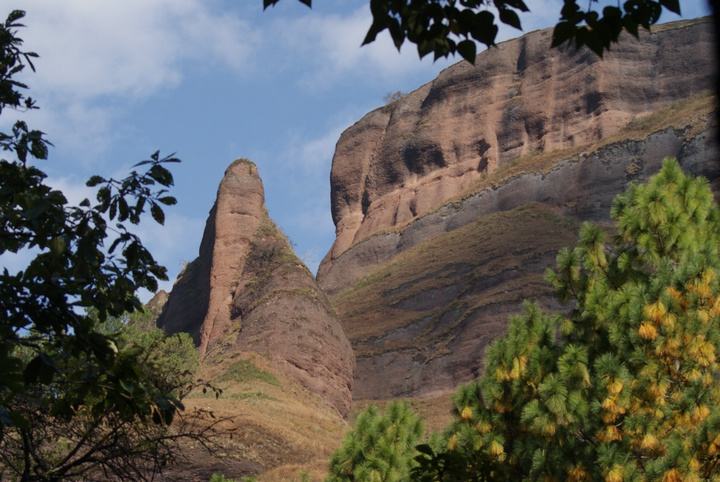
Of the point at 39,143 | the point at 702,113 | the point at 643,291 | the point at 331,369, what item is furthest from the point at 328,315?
the point at 39,143

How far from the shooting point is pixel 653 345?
1636cm

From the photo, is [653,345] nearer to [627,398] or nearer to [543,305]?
[627,398]

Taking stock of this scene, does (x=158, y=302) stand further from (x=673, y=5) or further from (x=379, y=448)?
(x=673, y=5)

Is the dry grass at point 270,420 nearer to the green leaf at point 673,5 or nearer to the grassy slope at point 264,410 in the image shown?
the grassy slope at point 264,410

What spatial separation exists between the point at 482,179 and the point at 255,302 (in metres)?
42.4

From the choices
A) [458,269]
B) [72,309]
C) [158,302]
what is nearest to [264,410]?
[458,269]

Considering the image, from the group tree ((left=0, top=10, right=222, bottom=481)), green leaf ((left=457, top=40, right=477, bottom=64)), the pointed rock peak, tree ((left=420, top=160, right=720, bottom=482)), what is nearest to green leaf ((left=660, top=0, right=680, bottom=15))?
green leaf ((left=457, top=40, right=477, bottom=64))

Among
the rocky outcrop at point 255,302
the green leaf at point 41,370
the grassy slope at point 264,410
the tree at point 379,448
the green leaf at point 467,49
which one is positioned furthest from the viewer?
the rocky outcrop at point 255,302

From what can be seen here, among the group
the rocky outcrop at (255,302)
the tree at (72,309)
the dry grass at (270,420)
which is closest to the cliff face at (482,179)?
the rocky outcrop at (255,302)

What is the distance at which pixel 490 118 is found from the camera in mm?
106812

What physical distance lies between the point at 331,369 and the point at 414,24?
55836 mm

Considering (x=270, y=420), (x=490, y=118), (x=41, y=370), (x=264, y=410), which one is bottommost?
(x=41, y=370)

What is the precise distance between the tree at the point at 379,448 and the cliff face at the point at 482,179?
146ft

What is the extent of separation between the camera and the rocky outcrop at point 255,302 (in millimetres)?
59219
